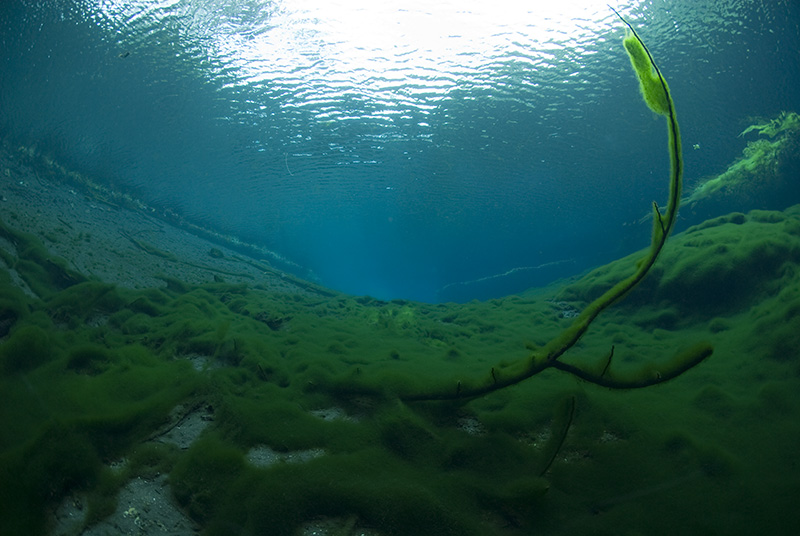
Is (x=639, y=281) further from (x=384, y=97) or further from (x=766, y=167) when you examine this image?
(x=766, y=167)

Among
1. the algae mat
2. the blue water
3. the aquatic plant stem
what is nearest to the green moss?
the algae mat

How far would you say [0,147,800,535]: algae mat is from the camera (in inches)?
77.4

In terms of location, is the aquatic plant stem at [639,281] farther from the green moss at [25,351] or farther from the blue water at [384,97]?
the blue water at [384,97]

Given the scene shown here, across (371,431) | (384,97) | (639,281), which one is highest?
(384,97)

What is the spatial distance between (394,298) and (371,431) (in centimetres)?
874

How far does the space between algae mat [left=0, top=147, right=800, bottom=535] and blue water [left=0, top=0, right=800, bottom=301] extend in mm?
9256

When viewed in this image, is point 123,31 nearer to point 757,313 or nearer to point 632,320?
point 632,320

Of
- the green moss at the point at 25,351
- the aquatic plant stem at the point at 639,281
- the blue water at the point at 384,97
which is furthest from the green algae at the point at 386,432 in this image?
the blue water at the point at 384,97

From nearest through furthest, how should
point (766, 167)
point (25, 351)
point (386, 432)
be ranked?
point (386, 432) → point (25, 351) → point (766, 167)

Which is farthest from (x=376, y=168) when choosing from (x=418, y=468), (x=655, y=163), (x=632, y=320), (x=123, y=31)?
(x=418, y=468)

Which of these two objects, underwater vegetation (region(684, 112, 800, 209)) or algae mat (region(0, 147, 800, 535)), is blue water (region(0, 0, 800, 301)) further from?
algae mat (region(0, 147, 800, 535))

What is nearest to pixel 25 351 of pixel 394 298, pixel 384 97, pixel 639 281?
pixel 639 281

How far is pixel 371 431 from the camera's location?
2.71m

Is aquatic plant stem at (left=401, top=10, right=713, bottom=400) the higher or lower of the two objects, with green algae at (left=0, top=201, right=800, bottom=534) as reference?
higher
